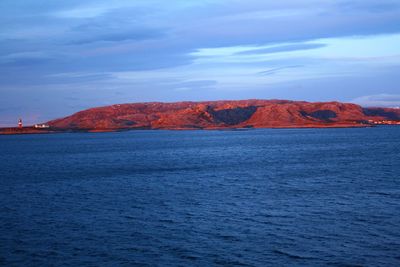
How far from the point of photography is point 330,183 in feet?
112

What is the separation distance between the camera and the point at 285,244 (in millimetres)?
18359

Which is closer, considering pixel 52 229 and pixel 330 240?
pixel 330 240

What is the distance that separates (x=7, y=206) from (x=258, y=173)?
20782mm

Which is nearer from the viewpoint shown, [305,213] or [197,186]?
[305,213]

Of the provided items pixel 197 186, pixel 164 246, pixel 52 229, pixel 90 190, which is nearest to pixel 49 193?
pixel 90 190

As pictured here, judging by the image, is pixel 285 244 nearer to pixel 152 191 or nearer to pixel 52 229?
pixel 52 229

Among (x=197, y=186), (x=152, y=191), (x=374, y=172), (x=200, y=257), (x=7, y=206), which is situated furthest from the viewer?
(x=374, y=172)

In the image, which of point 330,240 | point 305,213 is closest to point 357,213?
point 305,213

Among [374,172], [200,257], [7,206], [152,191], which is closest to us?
[200,257]

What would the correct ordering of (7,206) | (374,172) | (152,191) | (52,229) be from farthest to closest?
(374,172) → (152,191) → (7,206) → (52,229)

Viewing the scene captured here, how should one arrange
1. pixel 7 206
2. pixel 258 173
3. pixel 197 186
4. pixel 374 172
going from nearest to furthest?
pixel 7 206 < pixel 197 186 < pixel 374 172 < pixel 258 173

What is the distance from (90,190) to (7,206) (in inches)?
272

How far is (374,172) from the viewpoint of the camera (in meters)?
39.9

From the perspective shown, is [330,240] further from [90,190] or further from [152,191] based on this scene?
[90,190]
